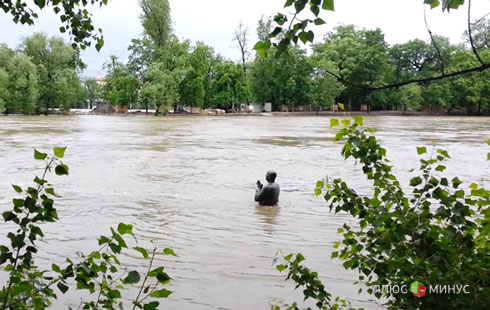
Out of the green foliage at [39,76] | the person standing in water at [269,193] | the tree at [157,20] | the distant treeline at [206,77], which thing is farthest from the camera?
the tree at [157,20]

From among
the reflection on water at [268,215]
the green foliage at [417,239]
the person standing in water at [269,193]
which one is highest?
the green foliage at [417,239]

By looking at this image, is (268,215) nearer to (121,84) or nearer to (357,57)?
(121,84)

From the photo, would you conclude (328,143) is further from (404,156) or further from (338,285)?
(338,285)

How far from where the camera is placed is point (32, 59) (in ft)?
202

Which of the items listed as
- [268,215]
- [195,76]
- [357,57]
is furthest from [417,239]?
[357,57]

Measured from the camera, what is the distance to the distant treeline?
6078cm

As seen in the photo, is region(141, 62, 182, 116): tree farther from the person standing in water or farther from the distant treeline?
the person standing in water

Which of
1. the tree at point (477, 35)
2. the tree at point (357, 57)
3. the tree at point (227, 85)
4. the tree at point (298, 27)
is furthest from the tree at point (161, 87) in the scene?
the tree at point (298, 27)

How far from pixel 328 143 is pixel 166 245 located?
15998 mm

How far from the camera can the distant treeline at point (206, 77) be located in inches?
2393

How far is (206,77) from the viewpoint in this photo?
231ft

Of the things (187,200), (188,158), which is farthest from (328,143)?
(187,200)

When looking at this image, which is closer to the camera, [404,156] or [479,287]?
[479,287]

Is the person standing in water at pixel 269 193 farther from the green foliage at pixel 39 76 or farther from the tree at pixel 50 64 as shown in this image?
the tree at pixel 50 64
